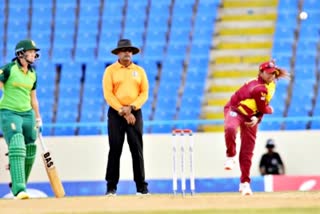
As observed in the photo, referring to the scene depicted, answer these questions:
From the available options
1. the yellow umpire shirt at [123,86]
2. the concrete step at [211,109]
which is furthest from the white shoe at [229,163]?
the concrete step at [211,109]

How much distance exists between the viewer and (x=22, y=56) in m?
12.9

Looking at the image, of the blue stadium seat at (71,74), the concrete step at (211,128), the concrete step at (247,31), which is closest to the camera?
the concrete step at (211,128)

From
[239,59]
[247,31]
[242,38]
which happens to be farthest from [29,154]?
[247,31]

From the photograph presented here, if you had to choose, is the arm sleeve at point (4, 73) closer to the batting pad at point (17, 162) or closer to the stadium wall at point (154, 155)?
the batting pad at point (17, 162)

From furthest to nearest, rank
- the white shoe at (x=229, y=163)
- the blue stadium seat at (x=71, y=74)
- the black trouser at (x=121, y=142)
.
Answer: the blue stadium seat at (x=71, y=74)
the black trouser at (x=121, y=142)
the white shoe at (x=229, y=163)

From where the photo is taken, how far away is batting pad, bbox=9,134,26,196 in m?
12.7

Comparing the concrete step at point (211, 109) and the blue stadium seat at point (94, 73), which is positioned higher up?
the blue stadium seat at point (94, 73)

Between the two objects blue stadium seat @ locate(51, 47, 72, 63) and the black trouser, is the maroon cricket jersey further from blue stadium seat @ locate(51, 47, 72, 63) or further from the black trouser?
blue stadium seat @ locate(51, 47, 72, 63)

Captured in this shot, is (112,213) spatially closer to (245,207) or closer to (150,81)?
(245,207)

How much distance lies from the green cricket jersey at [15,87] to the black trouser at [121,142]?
1.16 m

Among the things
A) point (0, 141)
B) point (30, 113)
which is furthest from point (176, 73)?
point (30, 113)

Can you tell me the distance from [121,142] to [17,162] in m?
1.49

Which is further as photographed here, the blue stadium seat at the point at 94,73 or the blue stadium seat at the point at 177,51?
the blue stadium seat at the point at 177,51

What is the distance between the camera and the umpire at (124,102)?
13562 mm
